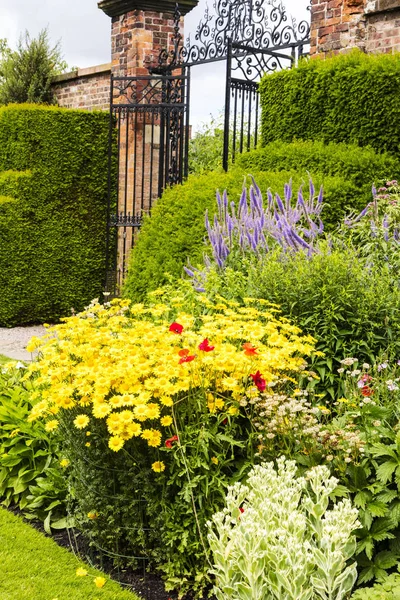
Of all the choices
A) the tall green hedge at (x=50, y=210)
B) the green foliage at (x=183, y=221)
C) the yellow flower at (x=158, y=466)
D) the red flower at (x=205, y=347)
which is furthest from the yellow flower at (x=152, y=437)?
the tall green hedge at (x=50, y=210)

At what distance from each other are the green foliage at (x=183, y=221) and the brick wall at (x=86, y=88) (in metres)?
5.96

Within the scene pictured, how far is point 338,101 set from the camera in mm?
8148

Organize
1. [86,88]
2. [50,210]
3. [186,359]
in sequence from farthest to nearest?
[86,88] → [50,210] → [186,359]

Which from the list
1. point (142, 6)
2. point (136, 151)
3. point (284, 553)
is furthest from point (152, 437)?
point (142, 6)

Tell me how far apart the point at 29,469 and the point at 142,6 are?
9090 mm

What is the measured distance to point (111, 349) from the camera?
12.0 feet

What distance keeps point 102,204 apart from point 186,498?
886 centimetres

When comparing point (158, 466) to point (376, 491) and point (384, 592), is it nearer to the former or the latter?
point (376, 491)

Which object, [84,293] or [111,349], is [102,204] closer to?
[84,293]

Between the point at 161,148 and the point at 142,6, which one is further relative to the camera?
the point at 142,6

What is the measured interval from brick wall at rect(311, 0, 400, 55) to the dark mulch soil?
6.49 meters

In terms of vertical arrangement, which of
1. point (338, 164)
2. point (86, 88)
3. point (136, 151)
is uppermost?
point (86, 88)

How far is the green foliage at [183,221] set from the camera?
6875 millimetres

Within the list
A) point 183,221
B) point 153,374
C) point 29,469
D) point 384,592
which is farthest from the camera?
point 183,221
